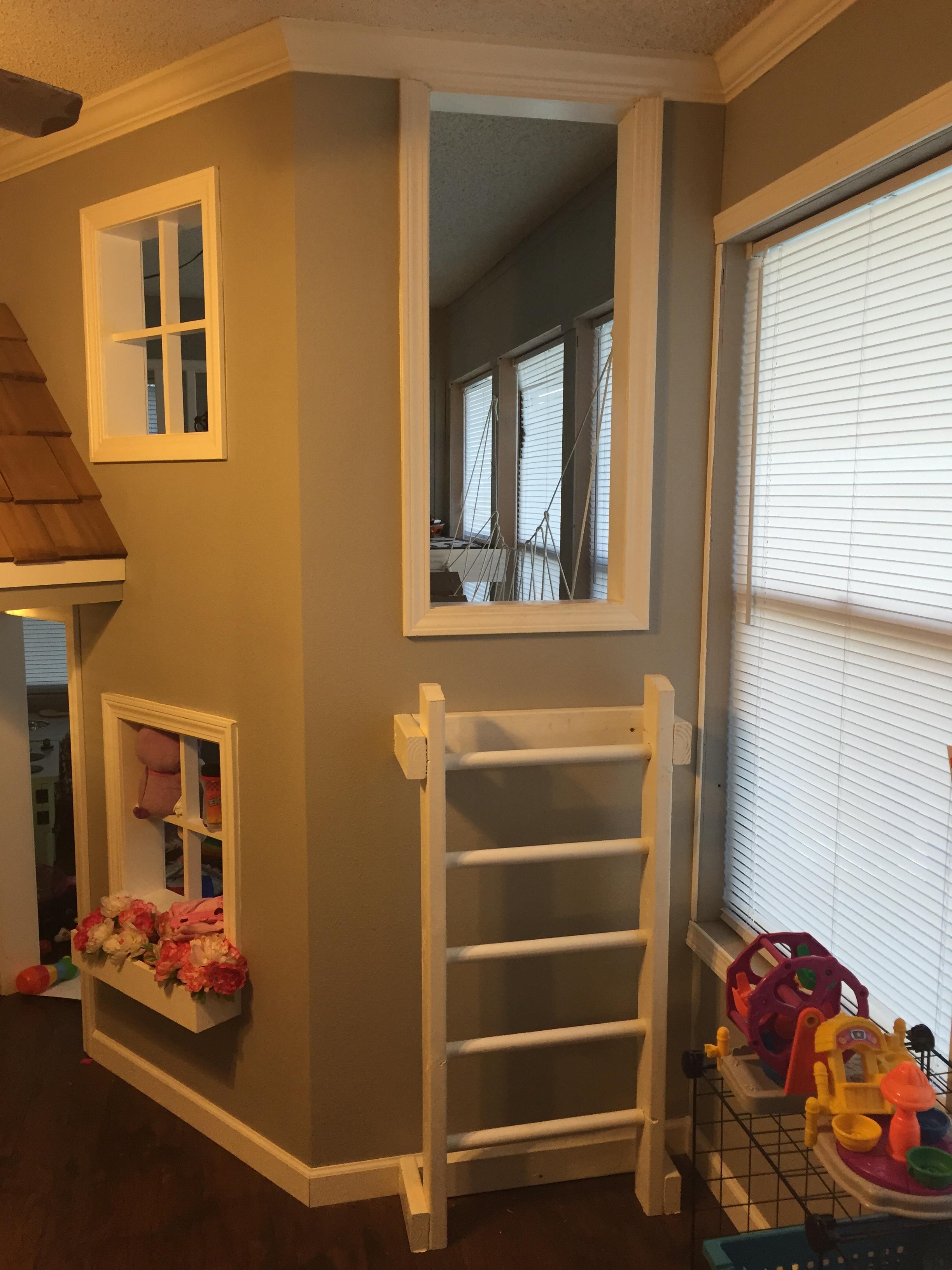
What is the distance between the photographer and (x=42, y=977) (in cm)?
325

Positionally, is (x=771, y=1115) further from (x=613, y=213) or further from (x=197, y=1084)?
(x=613, y=213)

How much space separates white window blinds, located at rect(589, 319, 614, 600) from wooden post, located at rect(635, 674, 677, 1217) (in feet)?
4.17

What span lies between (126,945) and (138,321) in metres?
1.64

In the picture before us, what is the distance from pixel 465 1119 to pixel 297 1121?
40cm

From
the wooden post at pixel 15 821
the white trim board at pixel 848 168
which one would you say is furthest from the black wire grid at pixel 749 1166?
the wooden post at pixel 15 821

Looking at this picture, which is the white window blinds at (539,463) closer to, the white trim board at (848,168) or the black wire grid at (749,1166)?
the white trim board at (848,168)

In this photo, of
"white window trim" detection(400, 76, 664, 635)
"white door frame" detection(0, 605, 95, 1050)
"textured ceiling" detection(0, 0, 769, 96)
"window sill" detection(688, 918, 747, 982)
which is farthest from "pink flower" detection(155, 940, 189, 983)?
"textured ceiling" detection(0, 0, 769, 96)

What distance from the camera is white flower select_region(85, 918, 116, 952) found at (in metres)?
2.65

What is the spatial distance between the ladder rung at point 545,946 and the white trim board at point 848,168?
1.53 metres

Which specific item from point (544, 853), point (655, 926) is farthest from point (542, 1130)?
point (544, 853)

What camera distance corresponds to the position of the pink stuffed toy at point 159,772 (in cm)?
265

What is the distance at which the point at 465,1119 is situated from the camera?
237 centimetres

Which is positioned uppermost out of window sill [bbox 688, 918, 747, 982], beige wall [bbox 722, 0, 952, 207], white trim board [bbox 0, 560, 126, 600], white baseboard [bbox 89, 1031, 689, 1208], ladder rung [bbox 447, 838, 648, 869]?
beige wall [bbox 722, 0, 952, 207]

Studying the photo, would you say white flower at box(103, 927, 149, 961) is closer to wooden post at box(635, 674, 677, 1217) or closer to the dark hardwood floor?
the dark hardwood floor
